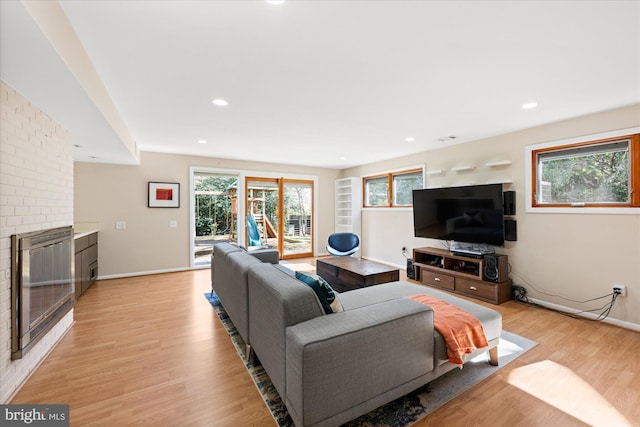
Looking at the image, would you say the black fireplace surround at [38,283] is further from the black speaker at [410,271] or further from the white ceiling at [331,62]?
the black speaker at [410,271]

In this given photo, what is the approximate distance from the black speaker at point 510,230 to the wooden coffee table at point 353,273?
1.61 meters

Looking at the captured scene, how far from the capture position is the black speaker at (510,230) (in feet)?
12.4

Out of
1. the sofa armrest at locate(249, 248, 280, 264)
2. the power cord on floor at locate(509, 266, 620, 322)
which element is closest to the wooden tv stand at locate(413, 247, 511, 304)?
the power cord on floor at locate(509, 266, 620, 322)

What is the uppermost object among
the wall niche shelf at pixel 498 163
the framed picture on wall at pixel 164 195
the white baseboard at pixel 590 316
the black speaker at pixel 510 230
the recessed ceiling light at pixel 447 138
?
the recessed ceiling light at pixel 447 138

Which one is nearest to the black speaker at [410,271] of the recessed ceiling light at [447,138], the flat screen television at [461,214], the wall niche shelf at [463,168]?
the flat screen television at [461,214]

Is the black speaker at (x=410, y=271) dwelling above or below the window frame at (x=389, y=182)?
below

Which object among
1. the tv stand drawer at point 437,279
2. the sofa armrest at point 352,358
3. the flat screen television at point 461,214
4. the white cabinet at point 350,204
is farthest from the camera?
the white cabinet at point 350,204

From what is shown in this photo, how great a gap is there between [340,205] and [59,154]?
220 inches

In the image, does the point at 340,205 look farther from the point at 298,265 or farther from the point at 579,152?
the point at 579,152

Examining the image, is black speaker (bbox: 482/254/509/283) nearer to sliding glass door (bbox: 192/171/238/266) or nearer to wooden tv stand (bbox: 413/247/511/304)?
wooden tv stand (bbox: 413/247/511/304)

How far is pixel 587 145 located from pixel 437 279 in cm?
253

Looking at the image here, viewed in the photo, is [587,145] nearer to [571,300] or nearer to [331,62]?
[571,300]

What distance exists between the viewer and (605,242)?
304cm

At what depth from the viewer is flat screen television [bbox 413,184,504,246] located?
3.75 metres
